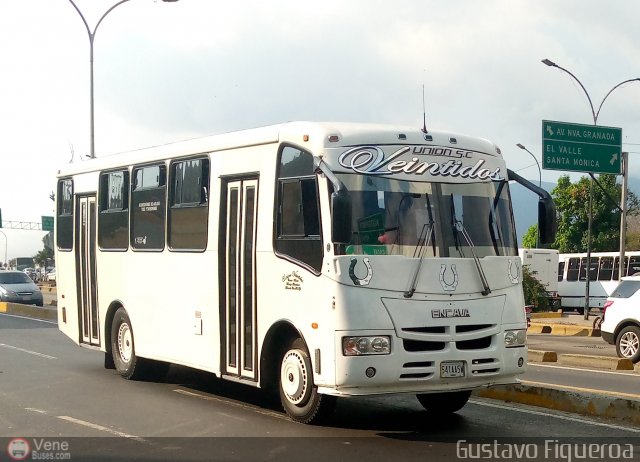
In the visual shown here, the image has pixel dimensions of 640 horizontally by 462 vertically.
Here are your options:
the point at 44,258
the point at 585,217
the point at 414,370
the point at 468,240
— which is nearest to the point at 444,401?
the point at 414,370

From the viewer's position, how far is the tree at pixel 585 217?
58406 mm

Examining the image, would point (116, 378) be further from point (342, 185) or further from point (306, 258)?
point (342, 185)

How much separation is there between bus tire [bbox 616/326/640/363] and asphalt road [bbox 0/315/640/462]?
7.80 metres

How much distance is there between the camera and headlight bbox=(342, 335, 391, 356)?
28.2 feet


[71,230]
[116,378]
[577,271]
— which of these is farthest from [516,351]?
[577,271]

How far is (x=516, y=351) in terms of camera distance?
9.44 metres

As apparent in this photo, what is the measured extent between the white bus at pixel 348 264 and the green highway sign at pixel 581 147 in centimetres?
2084

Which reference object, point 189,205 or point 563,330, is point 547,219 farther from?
point 563,330

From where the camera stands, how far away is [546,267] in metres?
43.8

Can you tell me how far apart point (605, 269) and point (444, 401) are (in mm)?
34364

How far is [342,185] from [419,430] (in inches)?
105

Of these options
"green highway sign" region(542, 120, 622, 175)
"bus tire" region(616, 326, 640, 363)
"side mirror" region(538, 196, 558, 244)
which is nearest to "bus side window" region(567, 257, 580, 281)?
"green highway sign" region(542, 120, 622, 175)

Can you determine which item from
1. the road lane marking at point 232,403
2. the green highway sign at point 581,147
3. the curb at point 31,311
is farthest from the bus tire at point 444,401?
the green highway sign at point 581,147

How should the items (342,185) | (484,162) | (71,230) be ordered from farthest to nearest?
(71,230)
(484,162)
(342,185)
